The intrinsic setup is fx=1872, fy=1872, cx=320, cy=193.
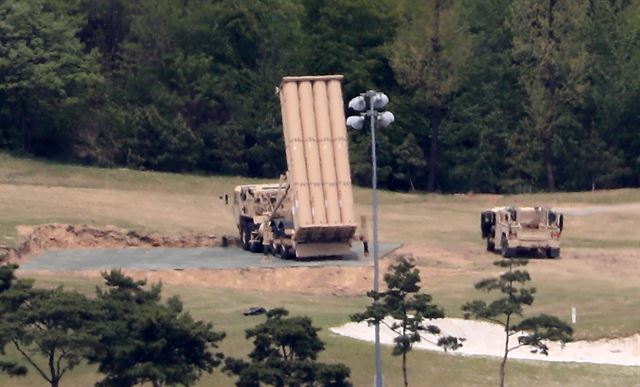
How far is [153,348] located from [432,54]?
53.3 metres

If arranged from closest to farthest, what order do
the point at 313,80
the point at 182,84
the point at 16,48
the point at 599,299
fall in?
the point at 599,299 → the point at 313,80 → the point at 16,48 → the point at 182,84

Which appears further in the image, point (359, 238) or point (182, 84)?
point (182, 84)

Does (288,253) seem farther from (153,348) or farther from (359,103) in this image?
(359,103)

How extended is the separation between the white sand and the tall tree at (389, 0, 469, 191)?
4129cm

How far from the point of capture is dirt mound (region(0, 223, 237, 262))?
222 ft

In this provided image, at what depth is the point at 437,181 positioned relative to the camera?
3866 inches

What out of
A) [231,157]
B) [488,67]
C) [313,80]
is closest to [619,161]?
[488,67]

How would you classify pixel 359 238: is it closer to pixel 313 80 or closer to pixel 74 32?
pixel 313 80

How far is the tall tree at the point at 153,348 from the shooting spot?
4294cm

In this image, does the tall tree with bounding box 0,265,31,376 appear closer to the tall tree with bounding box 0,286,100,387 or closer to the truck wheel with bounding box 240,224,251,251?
the tall tree with bounding box 0,286,100,387

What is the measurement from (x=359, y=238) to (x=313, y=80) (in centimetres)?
588

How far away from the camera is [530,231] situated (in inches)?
2702

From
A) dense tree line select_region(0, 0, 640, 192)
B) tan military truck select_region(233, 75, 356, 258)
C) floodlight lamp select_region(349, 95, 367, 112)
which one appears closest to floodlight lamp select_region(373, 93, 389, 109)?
floodlight lamp select_region(349, 95, 367, 112)

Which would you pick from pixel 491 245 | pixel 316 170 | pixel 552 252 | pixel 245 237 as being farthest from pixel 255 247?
pixel 552 252
